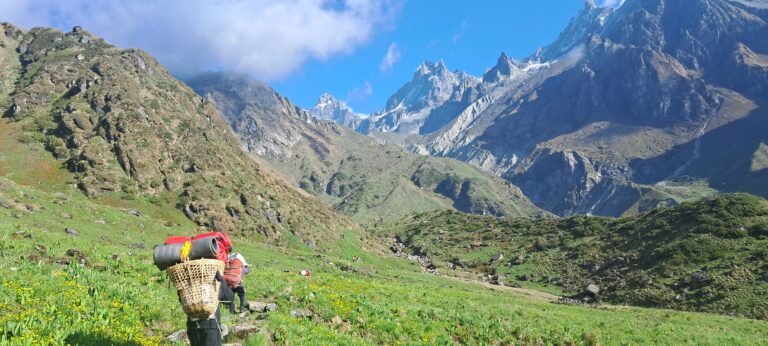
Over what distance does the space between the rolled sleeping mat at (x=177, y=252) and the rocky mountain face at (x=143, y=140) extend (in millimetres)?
72176

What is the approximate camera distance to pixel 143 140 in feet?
289

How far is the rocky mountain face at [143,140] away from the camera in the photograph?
79375mm

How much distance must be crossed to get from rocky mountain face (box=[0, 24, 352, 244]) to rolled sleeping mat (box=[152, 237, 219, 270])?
237 feet

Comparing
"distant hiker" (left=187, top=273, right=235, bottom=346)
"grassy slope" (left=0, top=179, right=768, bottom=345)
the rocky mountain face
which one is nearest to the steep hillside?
"grassy slope" (left=0, top=179, right=768, bottom=345)

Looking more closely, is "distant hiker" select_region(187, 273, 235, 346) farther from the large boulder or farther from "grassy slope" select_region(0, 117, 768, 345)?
the large boulder

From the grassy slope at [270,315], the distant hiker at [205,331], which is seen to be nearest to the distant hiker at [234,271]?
the distant hiker at [205,331]

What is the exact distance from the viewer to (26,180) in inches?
2717

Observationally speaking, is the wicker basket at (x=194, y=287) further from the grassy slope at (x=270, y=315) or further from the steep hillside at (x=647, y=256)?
the steep hillside at (x=647, y=256)

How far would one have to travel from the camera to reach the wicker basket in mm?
8719

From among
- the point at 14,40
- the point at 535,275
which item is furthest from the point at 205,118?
the point at 535,275

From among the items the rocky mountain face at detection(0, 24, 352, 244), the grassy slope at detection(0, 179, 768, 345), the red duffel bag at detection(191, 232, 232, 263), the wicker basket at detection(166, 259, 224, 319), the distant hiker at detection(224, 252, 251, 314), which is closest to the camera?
the wicker basket at detection(166, 259, 224, 319)

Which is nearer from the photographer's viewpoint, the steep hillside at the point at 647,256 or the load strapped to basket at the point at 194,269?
the load strapped to basket at the point at 194,269

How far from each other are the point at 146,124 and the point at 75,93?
2195cm

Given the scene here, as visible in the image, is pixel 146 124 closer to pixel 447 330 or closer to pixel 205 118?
pixel 205 118
